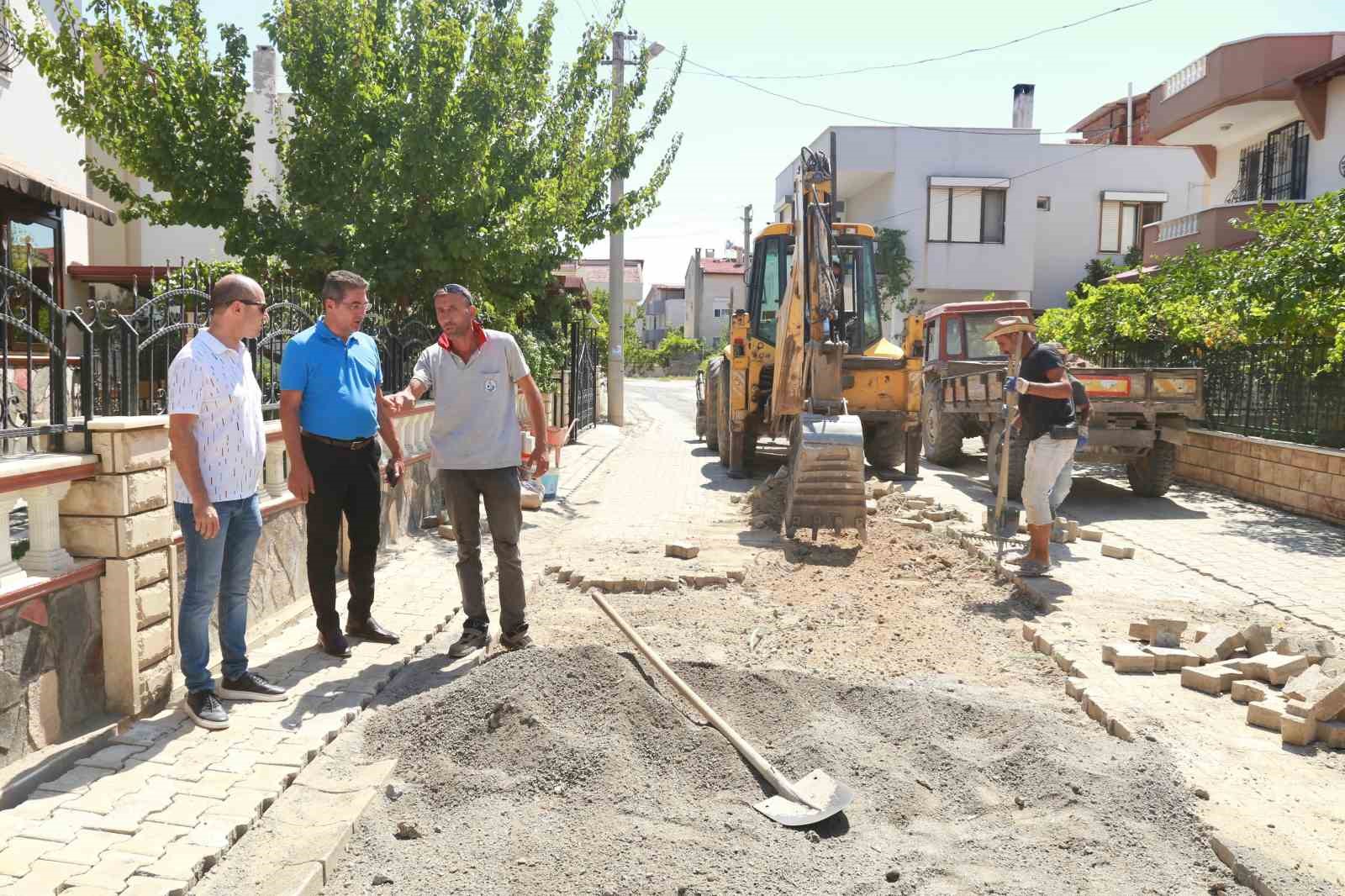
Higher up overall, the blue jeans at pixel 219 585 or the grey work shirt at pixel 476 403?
the grey work shirt at pixel 476 403

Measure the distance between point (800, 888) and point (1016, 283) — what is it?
3084 centimetres

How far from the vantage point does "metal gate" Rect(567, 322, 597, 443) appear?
1906cm

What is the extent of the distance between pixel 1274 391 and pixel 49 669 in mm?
11825

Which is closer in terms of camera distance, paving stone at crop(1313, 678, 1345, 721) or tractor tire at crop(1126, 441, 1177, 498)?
paving stone at crop(1313, 678, 1345, 721)

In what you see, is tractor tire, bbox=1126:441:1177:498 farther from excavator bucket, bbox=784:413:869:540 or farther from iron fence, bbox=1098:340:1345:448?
excavator bucket, bbox=784:413:869:540

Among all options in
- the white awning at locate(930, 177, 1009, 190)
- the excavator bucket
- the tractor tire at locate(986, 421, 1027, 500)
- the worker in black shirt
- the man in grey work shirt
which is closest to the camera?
the man in grey work shirt

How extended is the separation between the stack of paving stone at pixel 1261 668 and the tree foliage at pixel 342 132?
7002mm

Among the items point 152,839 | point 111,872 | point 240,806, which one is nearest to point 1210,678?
point 240,806

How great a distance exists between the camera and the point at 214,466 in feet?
14.5

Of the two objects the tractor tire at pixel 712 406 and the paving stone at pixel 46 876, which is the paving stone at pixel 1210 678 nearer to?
the paving stone at pixel 46 876

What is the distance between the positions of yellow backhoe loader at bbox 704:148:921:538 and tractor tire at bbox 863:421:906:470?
1cm

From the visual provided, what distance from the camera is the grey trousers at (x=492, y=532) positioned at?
5.61m

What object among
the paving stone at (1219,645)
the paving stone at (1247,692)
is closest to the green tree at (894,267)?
the paving stone at (1219,645)

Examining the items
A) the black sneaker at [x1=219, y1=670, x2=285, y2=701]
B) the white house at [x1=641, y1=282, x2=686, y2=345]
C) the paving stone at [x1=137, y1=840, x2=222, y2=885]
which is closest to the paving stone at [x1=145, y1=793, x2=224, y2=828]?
the paving stone at [x1=137, y1=840, x2=222, y2=885]
